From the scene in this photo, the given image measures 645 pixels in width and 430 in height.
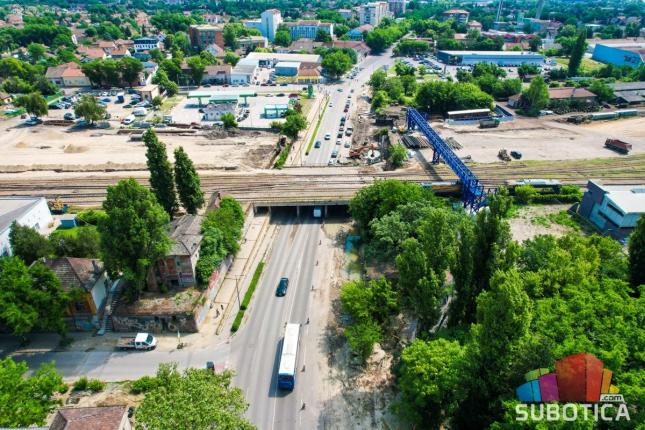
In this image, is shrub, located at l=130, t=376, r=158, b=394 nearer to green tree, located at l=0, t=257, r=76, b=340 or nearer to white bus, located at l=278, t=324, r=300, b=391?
green tree, located at l=0, t=257, r=76, b=340

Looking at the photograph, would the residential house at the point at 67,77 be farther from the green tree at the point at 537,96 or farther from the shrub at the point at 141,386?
the green tree at the point at 537,96

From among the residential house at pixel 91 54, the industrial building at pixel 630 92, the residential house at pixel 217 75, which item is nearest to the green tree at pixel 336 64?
the residential house at pixel 217 75

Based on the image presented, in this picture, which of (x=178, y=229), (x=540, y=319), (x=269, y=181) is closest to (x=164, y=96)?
(x=269, y=181)

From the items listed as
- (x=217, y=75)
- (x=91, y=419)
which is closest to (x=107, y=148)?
(x=217, y=75)

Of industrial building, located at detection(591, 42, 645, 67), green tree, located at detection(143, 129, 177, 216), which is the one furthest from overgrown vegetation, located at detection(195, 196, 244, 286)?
industrial building, located at detection(591, 42, 645, 67)

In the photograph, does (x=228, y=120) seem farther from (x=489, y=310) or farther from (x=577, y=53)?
(x=577, y=53)

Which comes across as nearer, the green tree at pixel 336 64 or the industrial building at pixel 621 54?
the green tree at pixel 336 64
